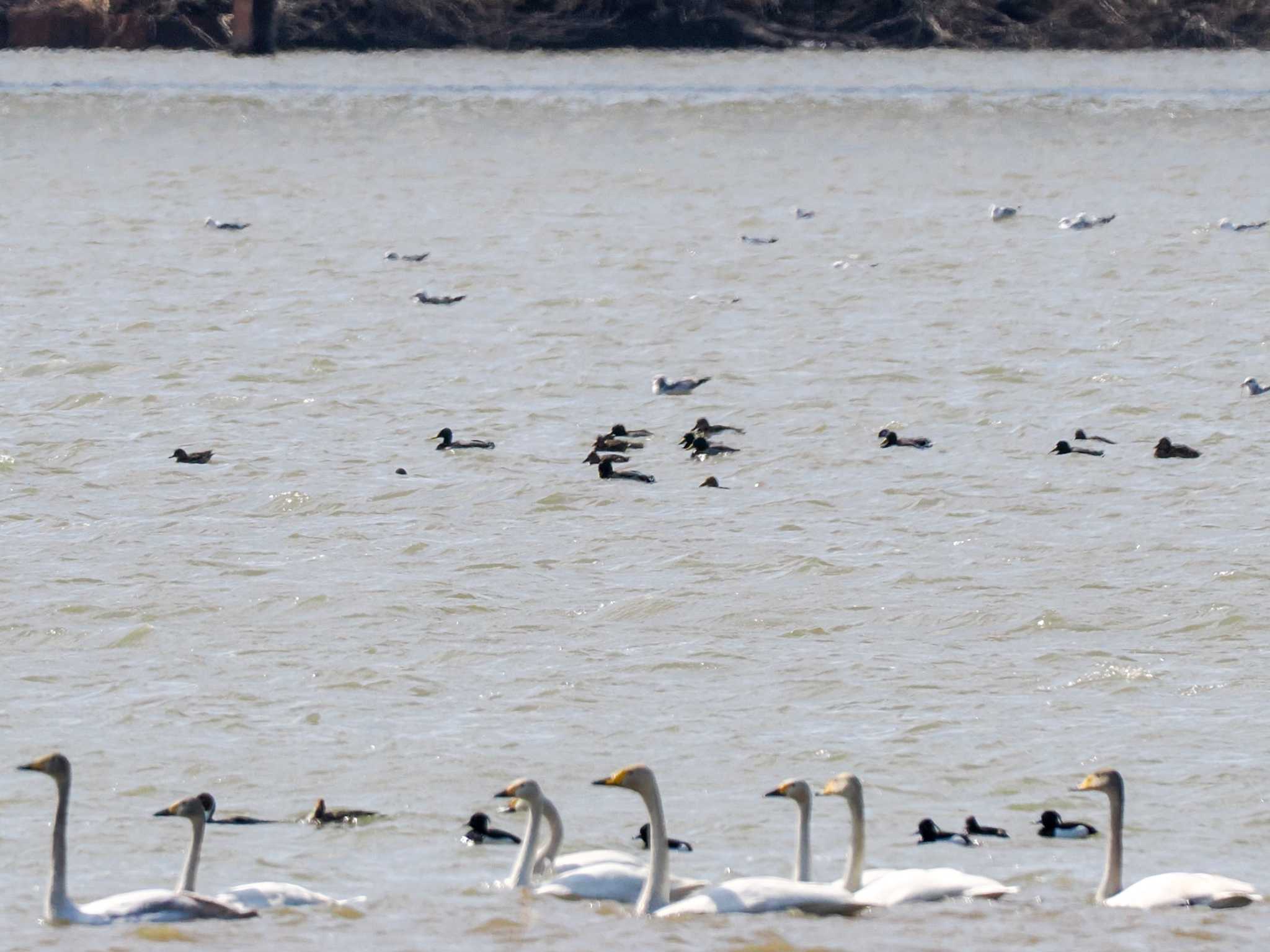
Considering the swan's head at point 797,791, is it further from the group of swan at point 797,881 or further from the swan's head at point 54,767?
the swan's head at point 54,767

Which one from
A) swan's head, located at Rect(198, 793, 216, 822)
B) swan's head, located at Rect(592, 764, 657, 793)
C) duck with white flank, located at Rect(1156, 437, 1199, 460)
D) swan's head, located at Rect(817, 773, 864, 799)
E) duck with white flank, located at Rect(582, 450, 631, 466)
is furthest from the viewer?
duck with white flank, located at Rect(1156, 437, 1199, 460)

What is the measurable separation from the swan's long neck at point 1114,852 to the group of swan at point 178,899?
2.94 metres

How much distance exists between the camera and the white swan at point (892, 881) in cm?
1033

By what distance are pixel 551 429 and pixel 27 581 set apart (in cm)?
628

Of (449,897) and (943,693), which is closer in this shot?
(449,897)

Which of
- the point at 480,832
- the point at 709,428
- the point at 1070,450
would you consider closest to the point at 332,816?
the point at 480,832

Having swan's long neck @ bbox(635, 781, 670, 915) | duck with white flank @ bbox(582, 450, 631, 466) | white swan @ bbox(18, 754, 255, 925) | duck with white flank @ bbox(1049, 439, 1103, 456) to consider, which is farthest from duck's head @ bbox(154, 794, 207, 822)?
duck with white flank @ bbox(1049, 439, 1103, 456)

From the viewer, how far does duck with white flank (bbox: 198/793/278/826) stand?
37.0ft

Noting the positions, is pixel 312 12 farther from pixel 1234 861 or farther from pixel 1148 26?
pixel 1234 861

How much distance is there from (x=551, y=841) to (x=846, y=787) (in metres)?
1.23

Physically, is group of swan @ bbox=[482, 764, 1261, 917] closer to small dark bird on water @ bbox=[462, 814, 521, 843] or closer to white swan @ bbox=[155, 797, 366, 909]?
small dark bird on water @ bbox=[462, 814, 521, 843]

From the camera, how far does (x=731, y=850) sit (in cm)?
1140

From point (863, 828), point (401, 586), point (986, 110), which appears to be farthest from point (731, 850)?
point (986, 110)

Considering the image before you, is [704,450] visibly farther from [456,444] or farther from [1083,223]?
[1083,223]
